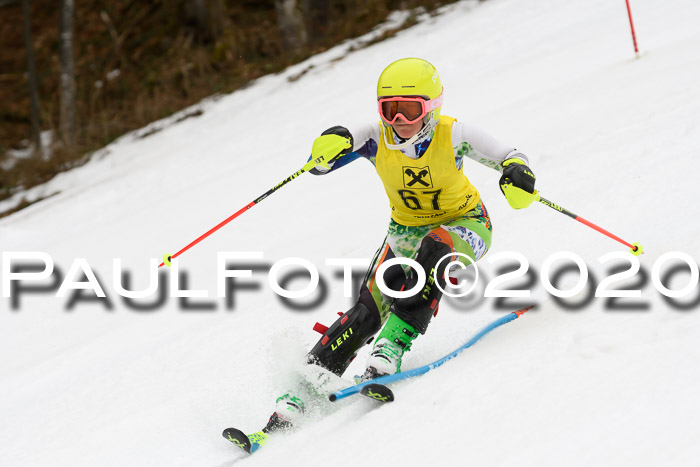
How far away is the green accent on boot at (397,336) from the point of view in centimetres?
329

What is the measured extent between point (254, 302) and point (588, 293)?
2.76m

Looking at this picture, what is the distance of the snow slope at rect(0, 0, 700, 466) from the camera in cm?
247

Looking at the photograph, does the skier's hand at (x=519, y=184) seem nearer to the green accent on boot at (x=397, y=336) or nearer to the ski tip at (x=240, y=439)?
the green accent on boot at (x=397, y=336)

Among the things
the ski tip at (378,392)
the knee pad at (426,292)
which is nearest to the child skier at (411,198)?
the knee pad at (426,292)

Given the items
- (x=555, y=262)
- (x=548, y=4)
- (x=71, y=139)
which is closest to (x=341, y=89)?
(x=548, y=4)

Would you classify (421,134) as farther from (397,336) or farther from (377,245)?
(377,245)

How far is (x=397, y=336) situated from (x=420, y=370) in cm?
18

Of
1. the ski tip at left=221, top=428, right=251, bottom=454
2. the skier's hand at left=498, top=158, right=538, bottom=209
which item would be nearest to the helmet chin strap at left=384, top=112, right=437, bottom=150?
the skier's hand at left=498, top=158, right=538, bottom=209

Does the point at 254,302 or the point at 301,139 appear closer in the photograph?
the point at 254,302

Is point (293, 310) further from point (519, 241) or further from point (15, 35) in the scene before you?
point (15, 35)

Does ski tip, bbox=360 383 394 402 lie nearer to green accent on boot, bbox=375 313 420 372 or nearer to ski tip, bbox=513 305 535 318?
green accent on boot, bbox=375 313 420 372

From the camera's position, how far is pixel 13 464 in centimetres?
408

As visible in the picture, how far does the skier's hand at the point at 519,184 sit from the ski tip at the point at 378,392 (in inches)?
41.2

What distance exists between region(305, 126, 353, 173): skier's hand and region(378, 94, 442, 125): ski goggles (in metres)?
0.30
